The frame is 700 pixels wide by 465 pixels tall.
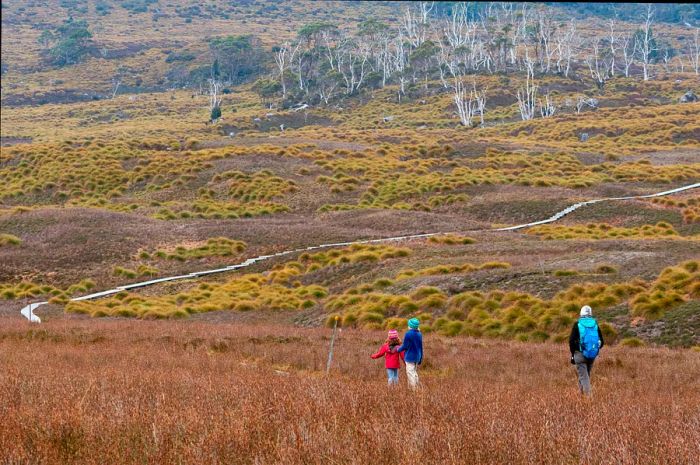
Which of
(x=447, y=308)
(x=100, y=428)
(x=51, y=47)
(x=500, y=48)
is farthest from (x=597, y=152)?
(x=51, y=47)

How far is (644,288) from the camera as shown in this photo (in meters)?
24.0

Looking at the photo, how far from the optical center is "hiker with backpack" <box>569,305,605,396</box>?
1215cm

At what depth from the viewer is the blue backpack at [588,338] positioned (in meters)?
12.2

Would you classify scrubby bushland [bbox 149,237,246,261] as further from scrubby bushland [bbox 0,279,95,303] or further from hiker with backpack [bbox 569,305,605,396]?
hiker with backpack [bbox 569,305,605,396]

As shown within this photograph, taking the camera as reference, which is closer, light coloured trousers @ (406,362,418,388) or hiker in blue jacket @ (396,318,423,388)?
light coloured trousers @ (406,362,418,388)

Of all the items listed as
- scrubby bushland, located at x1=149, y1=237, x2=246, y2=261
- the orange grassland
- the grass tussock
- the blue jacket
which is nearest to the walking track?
scrubby bushland, located at x1=149, y1=237, x2=246, y2=261

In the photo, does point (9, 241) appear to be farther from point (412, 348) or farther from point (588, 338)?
point (588, 338)

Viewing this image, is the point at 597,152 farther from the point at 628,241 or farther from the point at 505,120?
the point at 628,241

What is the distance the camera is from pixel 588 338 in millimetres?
12273

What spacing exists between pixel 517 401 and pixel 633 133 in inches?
3807

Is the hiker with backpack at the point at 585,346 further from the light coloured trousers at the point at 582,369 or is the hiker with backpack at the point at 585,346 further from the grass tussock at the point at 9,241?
the grass tussock at the point at 9,241

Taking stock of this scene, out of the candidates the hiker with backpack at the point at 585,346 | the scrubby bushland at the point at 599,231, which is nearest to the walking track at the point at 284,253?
the scrubby bushland at the point at 599,231

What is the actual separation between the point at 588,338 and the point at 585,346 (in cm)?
14

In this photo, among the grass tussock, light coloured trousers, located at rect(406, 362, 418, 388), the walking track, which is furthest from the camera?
the grass tussock
